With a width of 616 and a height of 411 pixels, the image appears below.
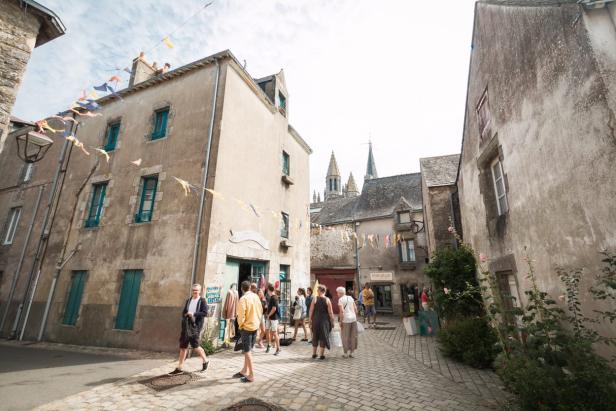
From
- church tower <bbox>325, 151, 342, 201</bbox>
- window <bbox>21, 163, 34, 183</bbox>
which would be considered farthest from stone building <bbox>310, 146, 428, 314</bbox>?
Result: church tower <bbox>325, 151, 342, 201</bbox>

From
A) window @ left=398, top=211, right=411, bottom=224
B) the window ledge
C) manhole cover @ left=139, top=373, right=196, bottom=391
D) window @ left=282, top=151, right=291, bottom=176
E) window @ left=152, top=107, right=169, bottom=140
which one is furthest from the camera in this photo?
window @ left=398, top=211, right=411, bottom=224

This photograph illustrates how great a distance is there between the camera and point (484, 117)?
6801 millimetres

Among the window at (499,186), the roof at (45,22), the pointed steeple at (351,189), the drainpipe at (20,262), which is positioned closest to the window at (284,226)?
the window at (499,186)

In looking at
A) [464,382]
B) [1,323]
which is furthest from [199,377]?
[1,323]

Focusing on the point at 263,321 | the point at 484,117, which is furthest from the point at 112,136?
the point at 484,117

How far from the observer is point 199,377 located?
505 centimetres

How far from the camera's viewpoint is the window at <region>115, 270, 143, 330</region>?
7762 mm

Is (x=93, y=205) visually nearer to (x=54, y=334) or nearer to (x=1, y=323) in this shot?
(x=54, y=334)

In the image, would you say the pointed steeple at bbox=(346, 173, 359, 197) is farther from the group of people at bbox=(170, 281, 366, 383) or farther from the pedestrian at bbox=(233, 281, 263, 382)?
the pedestrian at bbox=(233, 281, 263, 382)

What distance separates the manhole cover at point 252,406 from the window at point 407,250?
1516cm

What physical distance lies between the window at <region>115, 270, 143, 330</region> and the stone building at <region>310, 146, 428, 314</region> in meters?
11.0

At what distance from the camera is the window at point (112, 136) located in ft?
34.5

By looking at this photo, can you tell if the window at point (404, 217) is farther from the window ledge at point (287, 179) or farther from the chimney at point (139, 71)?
the chimney at point (139, 71)

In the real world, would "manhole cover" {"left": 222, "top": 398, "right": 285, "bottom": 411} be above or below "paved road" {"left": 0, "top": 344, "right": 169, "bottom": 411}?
above
